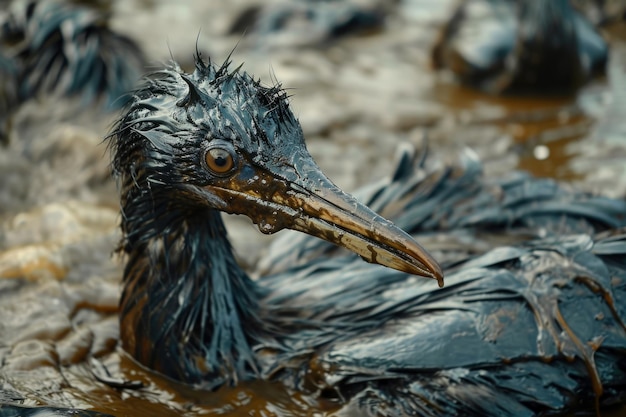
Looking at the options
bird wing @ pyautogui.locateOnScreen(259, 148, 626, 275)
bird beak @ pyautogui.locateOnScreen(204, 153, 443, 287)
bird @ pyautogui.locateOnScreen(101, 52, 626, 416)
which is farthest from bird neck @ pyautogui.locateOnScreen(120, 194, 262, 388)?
bird wing @ pyautogui.locateOnScreen(259, 148, 626, 275)

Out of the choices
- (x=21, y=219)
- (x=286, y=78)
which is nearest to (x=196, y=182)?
(x=21, y=219)

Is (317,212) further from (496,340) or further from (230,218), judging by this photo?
(230,218)

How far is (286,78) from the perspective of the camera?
7.10m

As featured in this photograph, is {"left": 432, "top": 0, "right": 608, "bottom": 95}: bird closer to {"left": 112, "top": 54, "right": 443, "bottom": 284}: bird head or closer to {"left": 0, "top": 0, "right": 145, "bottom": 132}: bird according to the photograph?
{"left": 0, "top": 0, "right": 145, "bottom": 132}: bird

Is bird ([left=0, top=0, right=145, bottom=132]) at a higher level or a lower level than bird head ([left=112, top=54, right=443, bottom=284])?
higher

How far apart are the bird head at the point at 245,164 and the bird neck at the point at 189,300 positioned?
0.23 meters

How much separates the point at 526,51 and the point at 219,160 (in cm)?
429

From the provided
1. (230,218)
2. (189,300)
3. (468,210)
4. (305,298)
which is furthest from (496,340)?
(230,218)

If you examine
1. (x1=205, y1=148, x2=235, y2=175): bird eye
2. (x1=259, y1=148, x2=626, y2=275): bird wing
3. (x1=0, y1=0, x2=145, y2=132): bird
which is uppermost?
(x1=0, y1=0, x2=145, y2=132): bird

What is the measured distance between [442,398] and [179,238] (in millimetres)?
1100

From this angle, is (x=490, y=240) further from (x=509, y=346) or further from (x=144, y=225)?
(x=144, y=225)

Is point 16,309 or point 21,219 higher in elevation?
point 21,219

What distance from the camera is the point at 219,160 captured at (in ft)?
10.6

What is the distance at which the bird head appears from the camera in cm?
312
